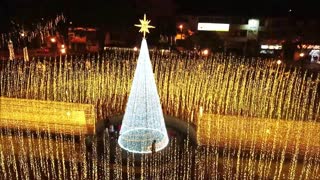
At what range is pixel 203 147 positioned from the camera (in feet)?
→ 42.5

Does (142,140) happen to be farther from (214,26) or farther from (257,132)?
(214,26)

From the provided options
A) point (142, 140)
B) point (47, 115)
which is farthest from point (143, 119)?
point (47, 115)

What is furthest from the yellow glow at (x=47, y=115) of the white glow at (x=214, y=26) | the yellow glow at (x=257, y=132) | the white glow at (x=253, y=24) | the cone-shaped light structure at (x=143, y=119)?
the white glow at (x=253, y=24)

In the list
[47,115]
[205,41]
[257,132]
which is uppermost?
[205,41]

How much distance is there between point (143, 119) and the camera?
12.3 metres

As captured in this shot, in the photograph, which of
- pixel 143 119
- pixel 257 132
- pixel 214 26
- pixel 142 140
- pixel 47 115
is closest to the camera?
pixel 142 140

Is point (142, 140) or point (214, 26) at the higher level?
point (214, 26)

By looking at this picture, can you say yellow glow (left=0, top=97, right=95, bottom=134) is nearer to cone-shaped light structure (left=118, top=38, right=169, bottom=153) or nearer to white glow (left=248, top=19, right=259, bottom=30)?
cone-shaped light structure (left=118, top=38, right=169, bottom=153)

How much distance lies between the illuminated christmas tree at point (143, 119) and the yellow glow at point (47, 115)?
1778 millimetres

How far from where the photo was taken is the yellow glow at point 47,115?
13.4 metres

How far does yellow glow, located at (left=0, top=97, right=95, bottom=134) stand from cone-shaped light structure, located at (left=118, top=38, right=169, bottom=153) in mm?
1767

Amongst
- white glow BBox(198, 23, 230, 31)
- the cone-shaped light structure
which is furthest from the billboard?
the cone-shaped light structure

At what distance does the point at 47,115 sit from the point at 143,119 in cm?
383

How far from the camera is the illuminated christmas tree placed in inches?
469
